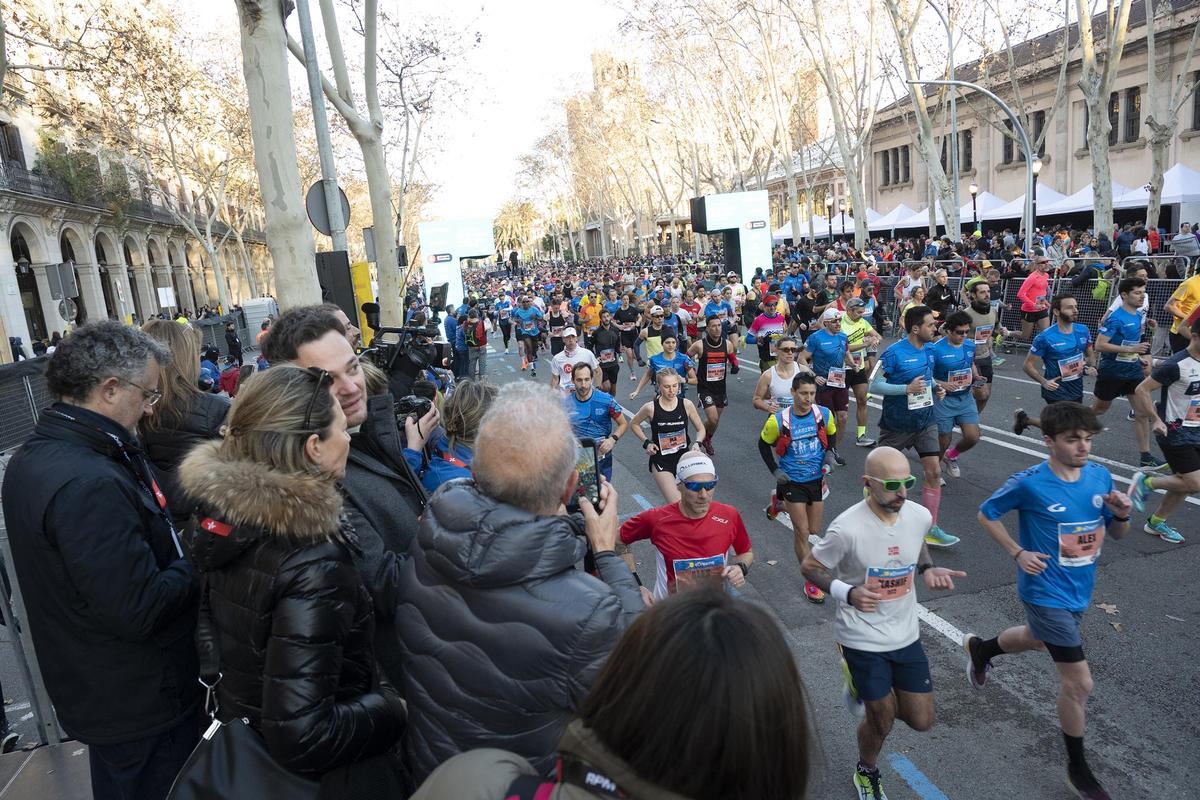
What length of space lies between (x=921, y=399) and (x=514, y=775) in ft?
20.6

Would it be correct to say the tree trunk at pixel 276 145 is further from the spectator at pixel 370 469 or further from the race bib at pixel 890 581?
the race bib at pixel 890 581

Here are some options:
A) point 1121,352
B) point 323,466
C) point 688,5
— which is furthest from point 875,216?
point 323,466

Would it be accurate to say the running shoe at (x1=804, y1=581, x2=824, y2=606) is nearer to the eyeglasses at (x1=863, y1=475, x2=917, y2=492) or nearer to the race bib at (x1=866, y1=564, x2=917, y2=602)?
the race bib at (x1=866, y1=564, x2=917, y2=602)

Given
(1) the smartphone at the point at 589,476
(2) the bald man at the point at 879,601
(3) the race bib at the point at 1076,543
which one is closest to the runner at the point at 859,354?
(3) the race bib at the point at 1076,543

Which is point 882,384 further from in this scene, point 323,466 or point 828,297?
point 828,297

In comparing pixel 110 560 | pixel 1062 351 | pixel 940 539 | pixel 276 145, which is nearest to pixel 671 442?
pixel 940 539

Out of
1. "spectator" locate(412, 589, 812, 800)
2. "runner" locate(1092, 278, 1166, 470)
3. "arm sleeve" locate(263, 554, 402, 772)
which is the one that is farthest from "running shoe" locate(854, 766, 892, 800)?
"runner" locate(1092, 278, 1166, 470)

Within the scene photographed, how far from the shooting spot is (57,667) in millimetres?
2377

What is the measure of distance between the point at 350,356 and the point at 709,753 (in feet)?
8.30

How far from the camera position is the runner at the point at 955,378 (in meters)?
7.23

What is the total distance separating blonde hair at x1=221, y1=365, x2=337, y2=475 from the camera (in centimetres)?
201

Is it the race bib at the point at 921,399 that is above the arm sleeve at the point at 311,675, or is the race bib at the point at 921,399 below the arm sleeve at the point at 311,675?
below

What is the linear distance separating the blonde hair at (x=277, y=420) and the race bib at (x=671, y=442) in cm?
507

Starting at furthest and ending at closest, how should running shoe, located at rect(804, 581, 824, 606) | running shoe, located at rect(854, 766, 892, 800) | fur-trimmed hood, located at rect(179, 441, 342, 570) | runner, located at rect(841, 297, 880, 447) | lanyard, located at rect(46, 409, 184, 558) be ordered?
runner, located at rect(841, 297, 880, 447)
running shoe, located at rect(804, 581, 824, 606)
running shoe, located at rect(854, 766, 892, 800)
lanyard, located at rect(46, 409, 184, 558)
fur-trimmed hood, located at rect(179, 441, 342, 570)
